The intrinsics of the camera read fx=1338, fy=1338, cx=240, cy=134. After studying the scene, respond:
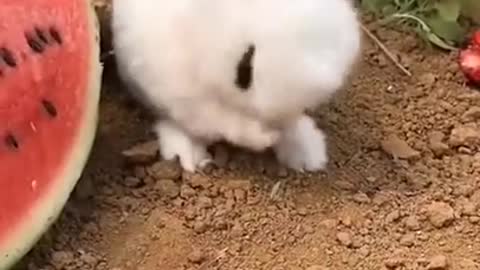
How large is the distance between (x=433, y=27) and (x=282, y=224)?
1.86 feet

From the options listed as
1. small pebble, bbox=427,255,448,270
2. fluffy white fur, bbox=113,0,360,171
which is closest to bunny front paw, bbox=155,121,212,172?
fluffy white fur, bbox=113,0,360,171

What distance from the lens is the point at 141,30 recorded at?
6.52 feet

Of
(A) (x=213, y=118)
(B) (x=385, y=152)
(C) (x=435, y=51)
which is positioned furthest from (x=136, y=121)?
(C) (x=435, y=51)

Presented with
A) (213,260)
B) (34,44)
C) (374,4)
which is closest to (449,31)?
(374,4)

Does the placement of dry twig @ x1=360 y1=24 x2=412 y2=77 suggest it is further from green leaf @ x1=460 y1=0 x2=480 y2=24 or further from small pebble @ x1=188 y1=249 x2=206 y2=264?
small pebble @ x1=188 y1=249 x2=206 y2=264

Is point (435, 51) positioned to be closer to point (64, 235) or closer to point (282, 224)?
→ point (282, 224)

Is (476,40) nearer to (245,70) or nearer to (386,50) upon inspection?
(386,50)

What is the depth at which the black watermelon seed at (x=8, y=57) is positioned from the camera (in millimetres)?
1848

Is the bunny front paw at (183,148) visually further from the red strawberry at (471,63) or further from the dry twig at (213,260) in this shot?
the red strawberry at (471,63)

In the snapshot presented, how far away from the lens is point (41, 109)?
6.13ft

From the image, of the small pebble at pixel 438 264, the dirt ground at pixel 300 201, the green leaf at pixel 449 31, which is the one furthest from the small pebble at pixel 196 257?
the green leaf at pixel 449 31

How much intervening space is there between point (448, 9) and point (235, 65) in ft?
2.01

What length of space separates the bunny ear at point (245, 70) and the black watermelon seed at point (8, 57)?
0.31 m

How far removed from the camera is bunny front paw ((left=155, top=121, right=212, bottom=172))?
2049 millimetres
